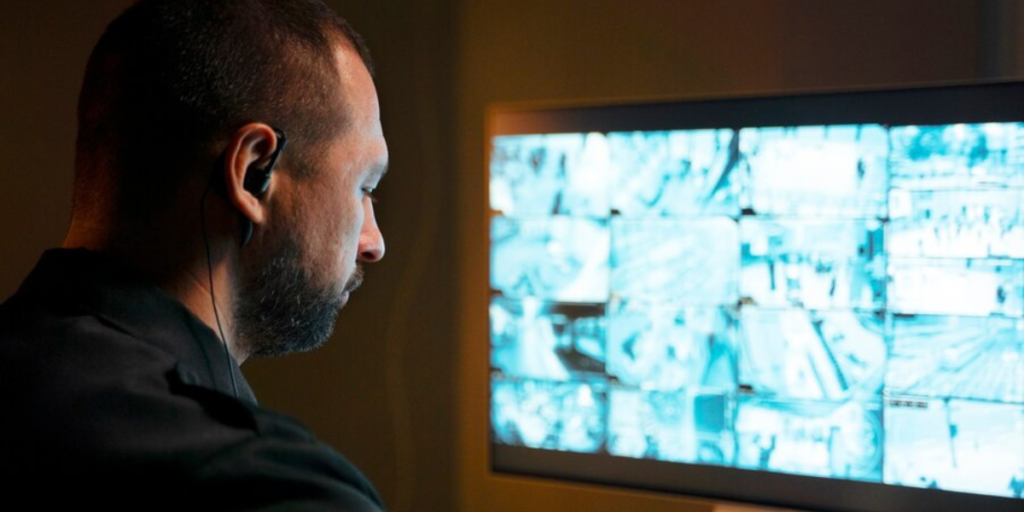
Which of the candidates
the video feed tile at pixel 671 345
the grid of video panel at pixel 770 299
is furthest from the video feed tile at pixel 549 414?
the video feed tile at pixel 671 345

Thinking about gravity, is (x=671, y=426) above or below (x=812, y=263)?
below

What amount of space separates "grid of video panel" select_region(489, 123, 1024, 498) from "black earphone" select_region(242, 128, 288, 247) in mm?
Result: 1401

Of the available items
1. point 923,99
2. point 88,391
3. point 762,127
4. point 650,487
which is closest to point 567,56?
point 762,127

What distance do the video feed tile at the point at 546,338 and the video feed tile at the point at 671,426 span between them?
4.8 inches

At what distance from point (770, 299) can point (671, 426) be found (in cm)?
38

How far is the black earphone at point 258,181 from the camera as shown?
917 millimetres

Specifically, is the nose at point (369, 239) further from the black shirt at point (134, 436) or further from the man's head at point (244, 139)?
the black shirt at point (134, 436)

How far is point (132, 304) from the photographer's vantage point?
0.81m

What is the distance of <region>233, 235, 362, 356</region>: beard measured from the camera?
965mm

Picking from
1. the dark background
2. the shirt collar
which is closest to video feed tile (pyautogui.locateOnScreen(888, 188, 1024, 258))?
the dark background

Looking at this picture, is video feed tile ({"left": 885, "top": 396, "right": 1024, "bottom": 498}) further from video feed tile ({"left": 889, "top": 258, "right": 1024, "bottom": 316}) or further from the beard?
the beard

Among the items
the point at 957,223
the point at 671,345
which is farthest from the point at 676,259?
the point at 957,223

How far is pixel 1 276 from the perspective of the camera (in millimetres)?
3203

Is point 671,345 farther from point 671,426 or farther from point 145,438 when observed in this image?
point 145,438
